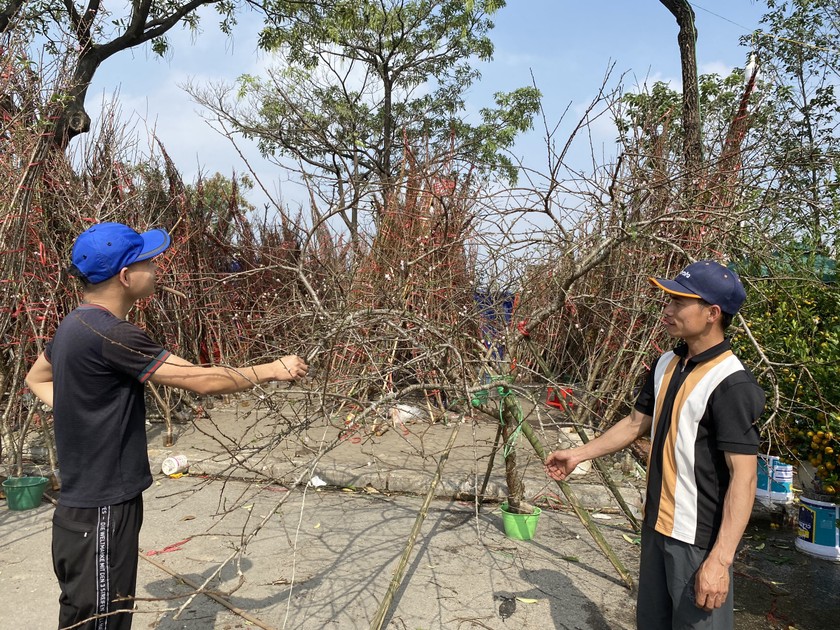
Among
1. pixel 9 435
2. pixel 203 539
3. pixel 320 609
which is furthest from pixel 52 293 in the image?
pixel 320 609

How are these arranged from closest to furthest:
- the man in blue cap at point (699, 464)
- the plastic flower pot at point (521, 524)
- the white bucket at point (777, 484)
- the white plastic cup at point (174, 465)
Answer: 1. the man in blue cap at point (699, 464)
2. the plastic flower pot at point (521, 524)
3. the white bucket at point (777, 484)
4. the white plastic cup at point (174, 465)

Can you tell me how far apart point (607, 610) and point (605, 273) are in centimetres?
376

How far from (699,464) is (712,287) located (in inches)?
23.8

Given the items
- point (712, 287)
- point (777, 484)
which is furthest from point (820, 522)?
point (712, 287)

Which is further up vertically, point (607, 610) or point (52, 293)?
point (52, 293)

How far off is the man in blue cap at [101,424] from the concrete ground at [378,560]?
13.7 inches

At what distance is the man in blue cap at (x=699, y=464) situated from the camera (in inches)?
Result: 80.8

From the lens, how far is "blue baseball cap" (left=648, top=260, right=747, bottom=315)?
2217 mm

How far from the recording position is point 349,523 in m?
4.75

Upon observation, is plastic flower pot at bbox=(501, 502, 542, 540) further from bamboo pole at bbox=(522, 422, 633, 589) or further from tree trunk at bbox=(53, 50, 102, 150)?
tree trunk at bbox=(53, 50, 102, 150)

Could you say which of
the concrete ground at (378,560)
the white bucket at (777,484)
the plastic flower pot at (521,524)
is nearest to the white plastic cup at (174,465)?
the concrete ground at (378,560)

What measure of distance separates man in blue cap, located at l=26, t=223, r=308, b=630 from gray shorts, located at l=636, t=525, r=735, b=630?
1.58 metres

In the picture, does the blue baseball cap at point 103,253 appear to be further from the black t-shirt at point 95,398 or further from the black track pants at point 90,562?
the black track pants at point 90,562

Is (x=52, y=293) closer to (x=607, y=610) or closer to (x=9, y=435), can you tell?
(x=9, y=435)
